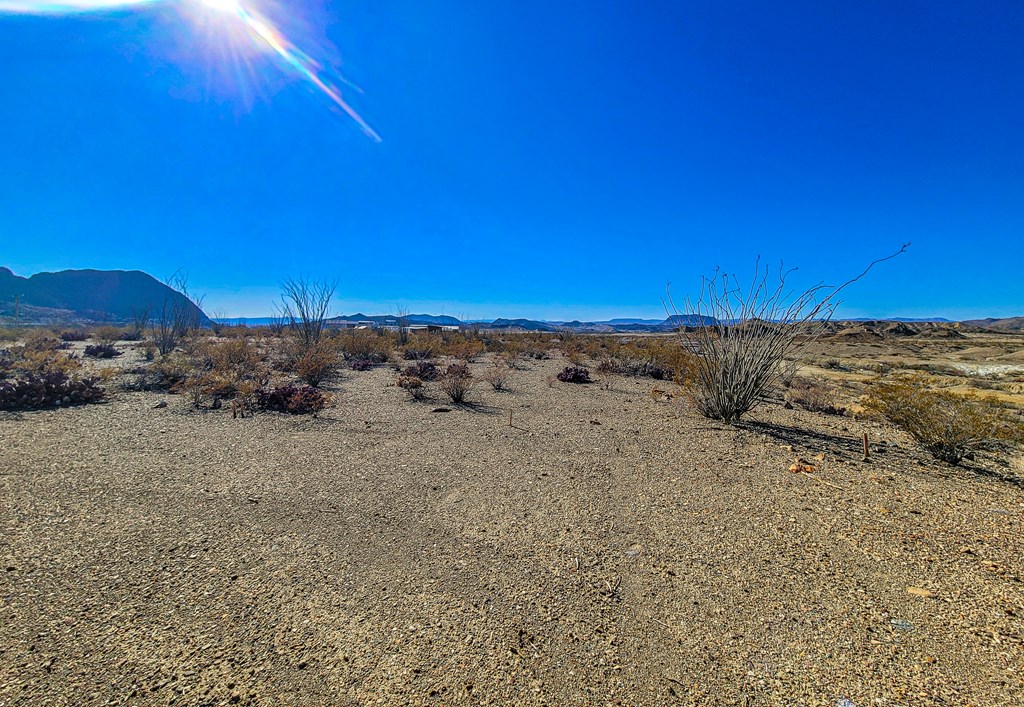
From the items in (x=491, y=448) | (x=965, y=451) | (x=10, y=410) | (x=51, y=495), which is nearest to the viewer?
(x=51, y=495)

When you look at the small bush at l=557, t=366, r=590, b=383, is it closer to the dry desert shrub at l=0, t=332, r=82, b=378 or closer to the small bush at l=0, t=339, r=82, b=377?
the dry desert shrub at l=0, t=332, r=82, b=378

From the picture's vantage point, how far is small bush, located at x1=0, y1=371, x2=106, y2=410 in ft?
23.6

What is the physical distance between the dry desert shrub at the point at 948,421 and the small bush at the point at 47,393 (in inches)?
508

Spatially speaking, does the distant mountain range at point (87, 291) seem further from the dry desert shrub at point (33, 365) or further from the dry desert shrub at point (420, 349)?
the dry desert shrub at point (33, 365)

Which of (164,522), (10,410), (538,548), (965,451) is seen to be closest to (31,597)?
(164,522)

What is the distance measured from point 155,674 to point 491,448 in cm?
403

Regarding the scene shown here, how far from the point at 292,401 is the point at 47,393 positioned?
4.21 meters

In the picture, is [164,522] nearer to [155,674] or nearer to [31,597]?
[31,597]

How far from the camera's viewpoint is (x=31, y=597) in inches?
101

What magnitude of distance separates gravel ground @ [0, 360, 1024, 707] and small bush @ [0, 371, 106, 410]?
248 centimetres

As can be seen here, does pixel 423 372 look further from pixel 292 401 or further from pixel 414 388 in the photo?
A: pixel 292 401

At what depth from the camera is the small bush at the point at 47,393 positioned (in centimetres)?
720

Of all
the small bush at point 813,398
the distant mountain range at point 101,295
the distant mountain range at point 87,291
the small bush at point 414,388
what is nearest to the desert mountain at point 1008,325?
the distant mountain range at point 101,295

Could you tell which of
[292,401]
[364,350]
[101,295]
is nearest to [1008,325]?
[364,350]
